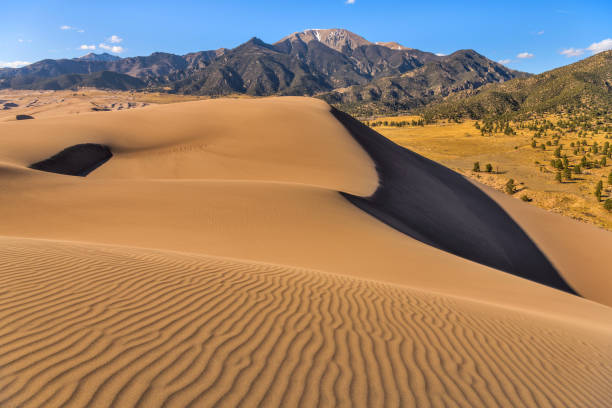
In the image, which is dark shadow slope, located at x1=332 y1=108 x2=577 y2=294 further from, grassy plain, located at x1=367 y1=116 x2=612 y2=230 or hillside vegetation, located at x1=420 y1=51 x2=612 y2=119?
hillside vegetation, located at x1=420 y1=51 x2=612 y2=119

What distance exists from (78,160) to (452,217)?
21.0 meters

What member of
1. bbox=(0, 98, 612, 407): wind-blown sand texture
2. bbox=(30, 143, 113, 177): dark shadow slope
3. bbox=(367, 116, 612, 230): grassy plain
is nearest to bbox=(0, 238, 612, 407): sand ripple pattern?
bbox=(0, 98, 612, 407): wind-blown sand texture

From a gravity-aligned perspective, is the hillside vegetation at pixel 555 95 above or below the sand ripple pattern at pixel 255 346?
above

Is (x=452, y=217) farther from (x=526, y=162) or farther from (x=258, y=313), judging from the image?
(x=526, y=162)

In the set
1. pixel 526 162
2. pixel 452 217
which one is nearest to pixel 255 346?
pixel 452 217

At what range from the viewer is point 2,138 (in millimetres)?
18828

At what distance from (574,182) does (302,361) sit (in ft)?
131

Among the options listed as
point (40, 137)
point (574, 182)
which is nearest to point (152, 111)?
point (40, 137)

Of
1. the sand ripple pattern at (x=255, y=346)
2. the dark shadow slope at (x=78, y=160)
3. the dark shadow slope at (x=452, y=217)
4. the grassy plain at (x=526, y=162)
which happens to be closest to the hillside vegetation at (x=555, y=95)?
the grassy plain at (x=526, y=162)

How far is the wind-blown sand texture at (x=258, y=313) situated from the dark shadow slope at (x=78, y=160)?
14.6ft

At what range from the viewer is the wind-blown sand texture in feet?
8.90

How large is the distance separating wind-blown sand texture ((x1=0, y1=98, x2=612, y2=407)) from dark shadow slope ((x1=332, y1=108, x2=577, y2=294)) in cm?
232

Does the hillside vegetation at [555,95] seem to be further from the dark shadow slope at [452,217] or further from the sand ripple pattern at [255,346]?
the sand ripple pattern at [255,346]

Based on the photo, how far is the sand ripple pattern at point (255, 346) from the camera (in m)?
2.58
